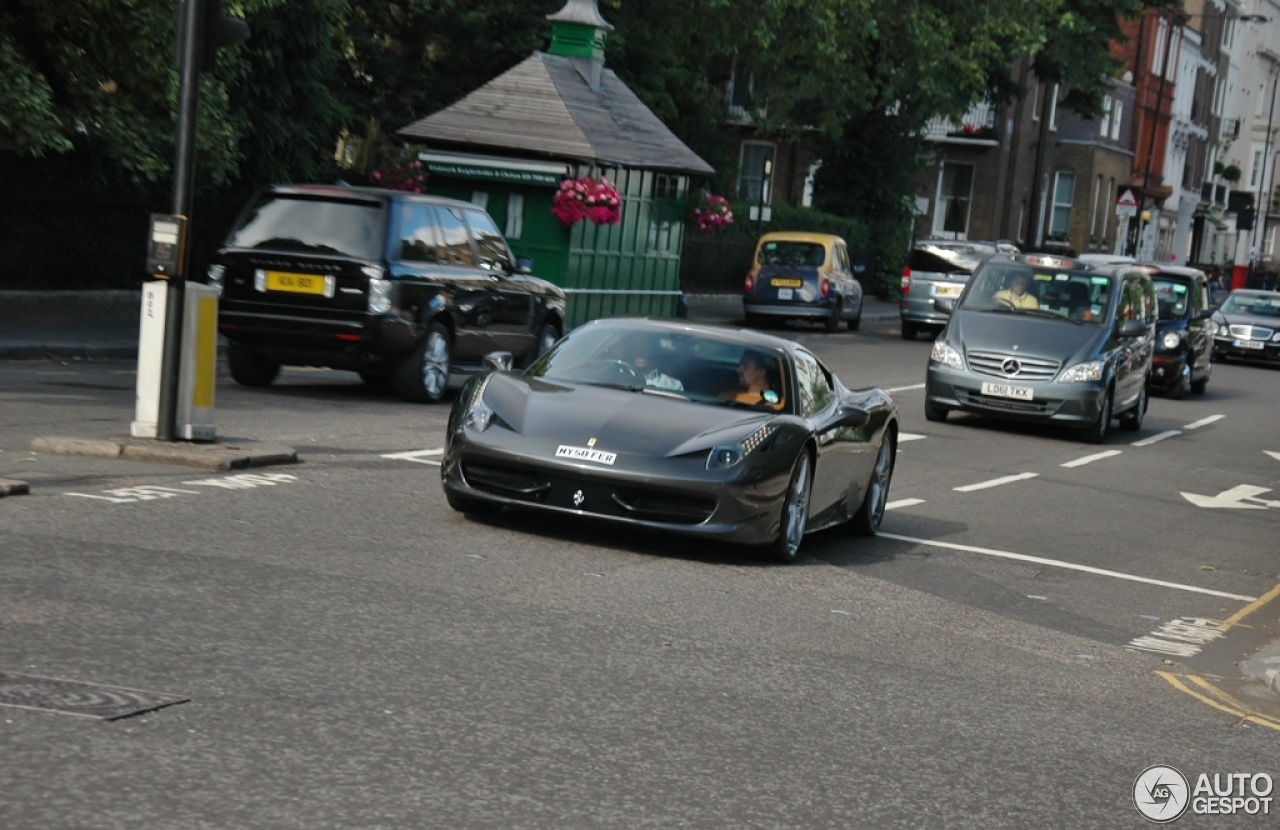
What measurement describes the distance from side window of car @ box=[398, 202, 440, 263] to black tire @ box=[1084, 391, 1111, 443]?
7.24m

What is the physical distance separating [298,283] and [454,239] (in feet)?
6.20

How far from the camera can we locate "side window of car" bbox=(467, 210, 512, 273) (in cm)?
1889

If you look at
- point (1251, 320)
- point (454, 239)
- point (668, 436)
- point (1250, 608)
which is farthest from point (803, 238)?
point (668, 436)

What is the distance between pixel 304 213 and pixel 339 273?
70 centimetres

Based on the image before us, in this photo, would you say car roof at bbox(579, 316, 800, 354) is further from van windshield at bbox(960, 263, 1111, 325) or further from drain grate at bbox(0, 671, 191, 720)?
van windshield at bbox(960, 263, 1111, 325)

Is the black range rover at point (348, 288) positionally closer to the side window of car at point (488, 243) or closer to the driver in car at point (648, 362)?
the side window of car at point (488, 243)

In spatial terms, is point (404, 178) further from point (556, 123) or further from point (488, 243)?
point (488, 243)

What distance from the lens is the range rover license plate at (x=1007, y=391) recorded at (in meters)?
20.5

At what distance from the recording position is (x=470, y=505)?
10680 millimetres

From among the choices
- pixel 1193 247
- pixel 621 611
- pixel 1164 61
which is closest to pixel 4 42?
pixel 621 611

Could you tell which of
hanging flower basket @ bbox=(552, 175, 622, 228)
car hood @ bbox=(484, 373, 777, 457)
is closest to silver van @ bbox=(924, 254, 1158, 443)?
hanging flower basket @ bbox=(552, 175, 622, 228)

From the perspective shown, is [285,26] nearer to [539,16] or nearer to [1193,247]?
[539,16]

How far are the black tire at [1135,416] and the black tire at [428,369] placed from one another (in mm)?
8525

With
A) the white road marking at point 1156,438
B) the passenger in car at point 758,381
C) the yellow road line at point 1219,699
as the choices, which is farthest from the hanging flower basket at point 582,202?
the yellow road line at point 1219,699
